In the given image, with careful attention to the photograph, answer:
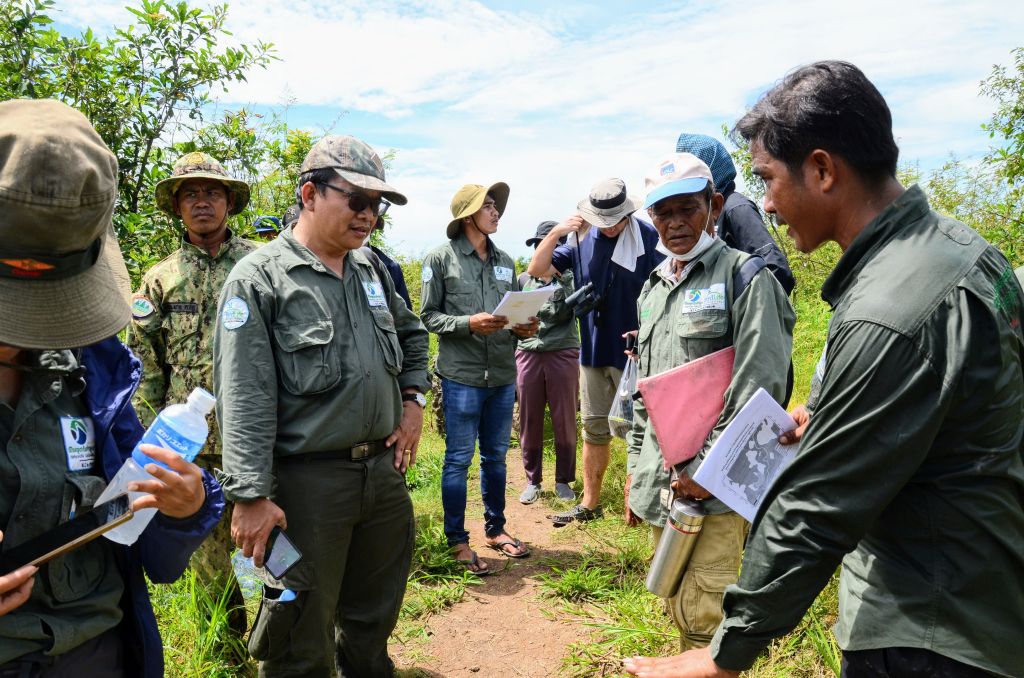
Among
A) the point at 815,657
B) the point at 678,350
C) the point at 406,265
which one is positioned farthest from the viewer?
the point at 406,265

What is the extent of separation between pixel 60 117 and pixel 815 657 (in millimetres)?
3326

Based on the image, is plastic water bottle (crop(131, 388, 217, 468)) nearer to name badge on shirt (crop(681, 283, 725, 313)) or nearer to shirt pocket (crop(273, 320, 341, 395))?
shirt pocket (crop(273, 320, 341, 395))

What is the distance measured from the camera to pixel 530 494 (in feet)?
19.4

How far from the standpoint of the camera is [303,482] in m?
2.59

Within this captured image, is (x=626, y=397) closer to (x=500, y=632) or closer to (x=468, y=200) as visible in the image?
(x=500, y=632)

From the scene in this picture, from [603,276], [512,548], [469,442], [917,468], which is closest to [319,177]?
[917,468]

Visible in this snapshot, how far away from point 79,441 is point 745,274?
2.20 meters

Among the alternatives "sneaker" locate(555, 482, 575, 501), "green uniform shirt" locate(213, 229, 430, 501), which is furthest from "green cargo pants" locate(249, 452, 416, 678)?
"sneaker" locate(555, 482, 575, 501)

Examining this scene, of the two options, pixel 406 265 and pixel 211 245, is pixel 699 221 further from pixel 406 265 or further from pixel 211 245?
pixel 406 265

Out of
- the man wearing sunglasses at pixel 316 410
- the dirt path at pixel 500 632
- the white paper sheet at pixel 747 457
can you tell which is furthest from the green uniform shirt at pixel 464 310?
the white paper sheet at pixel 747 457

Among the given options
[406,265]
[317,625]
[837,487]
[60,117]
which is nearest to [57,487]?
[60,117]

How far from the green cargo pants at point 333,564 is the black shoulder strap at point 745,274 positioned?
1.51m

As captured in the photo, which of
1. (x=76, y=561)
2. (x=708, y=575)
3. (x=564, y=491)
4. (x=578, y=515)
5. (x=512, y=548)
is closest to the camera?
(x=76, y=561)

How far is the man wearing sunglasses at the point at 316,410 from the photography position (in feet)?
8.14
